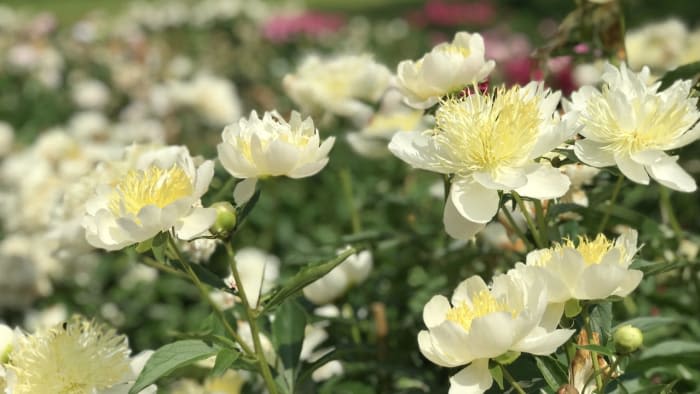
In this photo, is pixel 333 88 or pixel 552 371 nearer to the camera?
pixel 552 371

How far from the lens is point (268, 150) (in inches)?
41.9

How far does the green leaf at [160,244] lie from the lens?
3.38 feet

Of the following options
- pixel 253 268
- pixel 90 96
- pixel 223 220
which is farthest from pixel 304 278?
Result: pixel 90 96

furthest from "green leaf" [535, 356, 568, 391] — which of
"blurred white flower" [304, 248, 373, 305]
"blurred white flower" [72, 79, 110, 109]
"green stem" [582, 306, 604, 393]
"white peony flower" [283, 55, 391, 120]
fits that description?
"blurred white flower" [72, 79, 110, 109]

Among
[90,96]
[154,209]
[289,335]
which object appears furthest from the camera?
[90,96]

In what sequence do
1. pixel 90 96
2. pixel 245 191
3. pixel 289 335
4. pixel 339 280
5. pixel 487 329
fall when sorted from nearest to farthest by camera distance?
pixel 487 329
pixel 245 191
pixel 289 335
pixel 339 280
pixel 90 96

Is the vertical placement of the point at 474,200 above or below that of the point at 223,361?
above

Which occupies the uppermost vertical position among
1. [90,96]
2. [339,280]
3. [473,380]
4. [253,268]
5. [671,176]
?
[671,176]

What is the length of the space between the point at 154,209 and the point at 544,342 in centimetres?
44

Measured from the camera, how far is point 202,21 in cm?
605

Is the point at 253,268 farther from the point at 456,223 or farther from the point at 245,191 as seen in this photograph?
the point at 456,223

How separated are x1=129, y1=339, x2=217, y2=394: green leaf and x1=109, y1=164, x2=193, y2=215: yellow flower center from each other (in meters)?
0.16

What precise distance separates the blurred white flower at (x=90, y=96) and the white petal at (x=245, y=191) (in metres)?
3.74

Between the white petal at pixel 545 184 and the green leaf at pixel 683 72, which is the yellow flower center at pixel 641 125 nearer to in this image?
the white petal at pixel 545 184
